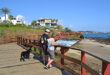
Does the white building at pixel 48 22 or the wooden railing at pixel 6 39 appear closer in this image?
the wooden railing at pixel 6 39

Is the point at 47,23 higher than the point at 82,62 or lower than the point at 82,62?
higher

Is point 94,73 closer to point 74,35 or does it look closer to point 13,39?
point 13,39

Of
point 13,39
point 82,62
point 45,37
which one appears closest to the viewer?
point 82,62

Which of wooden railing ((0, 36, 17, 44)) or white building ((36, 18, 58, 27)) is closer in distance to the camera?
wooden railing ((0, 36, 17, 44))

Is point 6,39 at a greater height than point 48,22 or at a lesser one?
lesser

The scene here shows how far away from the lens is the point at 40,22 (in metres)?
82.4

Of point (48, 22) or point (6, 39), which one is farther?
point (48, 22)

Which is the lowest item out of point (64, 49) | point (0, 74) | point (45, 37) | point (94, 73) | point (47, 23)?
point (0, 74)

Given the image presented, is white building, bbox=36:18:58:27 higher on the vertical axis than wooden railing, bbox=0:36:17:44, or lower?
higher

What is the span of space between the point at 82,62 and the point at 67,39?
23.7 metres

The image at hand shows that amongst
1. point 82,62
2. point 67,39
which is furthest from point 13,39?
point 82,62

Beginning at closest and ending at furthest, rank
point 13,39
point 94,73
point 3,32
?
1. point 94,73
2. point 13,39
3. point 3,32

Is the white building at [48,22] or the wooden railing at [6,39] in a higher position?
the white building at [48,22]

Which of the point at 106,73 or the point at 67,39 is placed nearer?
the point at 106,73
